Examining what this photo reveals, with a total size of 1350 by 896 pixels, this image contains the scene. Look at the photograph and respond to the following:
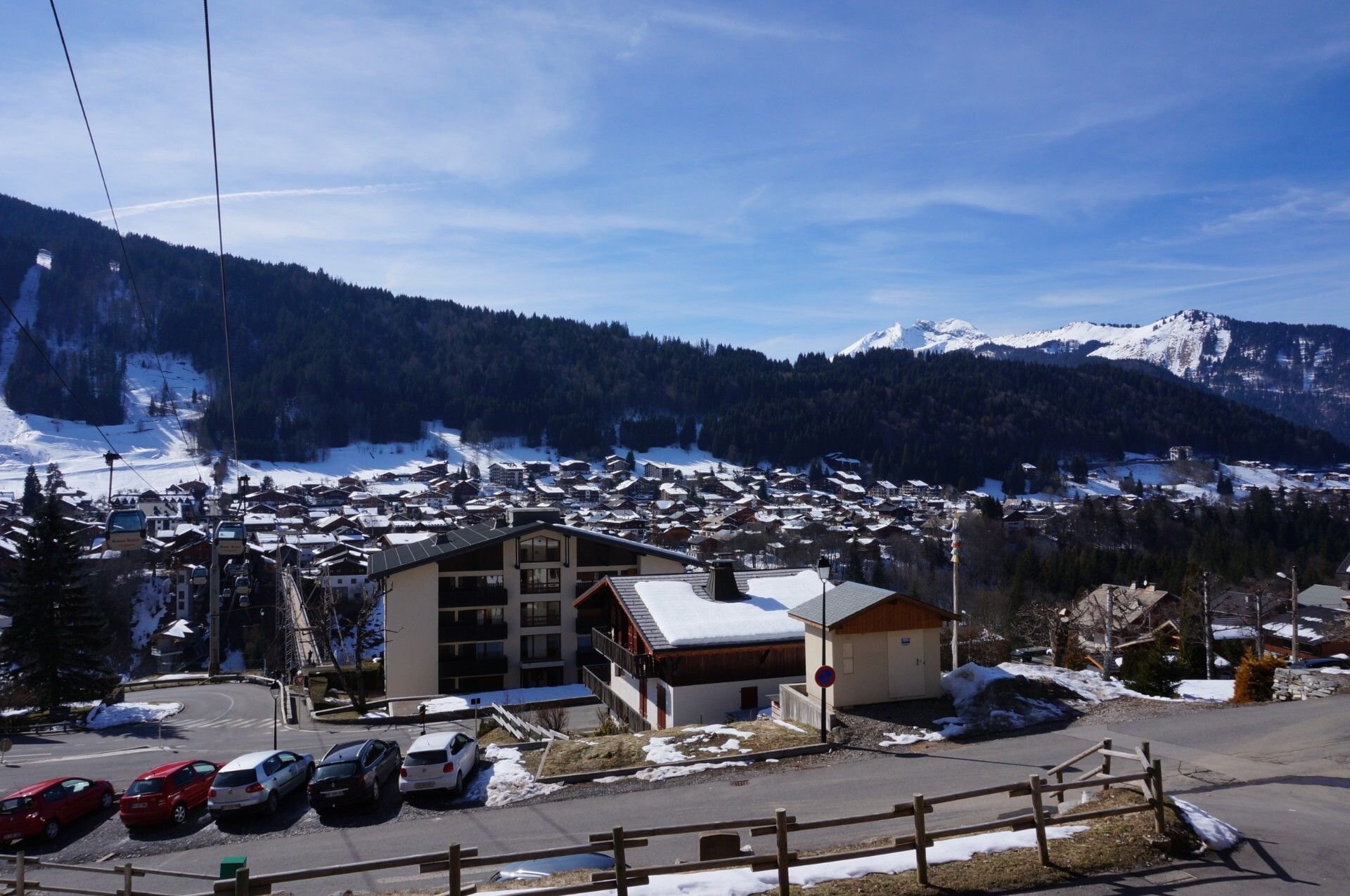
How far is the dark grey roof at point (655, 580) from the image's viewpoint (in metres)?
22.3

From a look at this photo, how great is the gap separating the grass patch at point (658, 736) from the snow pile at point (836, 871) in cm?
677

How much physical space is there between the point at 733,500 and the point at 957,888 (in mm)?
130426

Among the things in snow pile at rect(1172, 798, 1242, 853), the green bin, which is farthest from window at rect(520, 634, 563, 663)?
snow pile at rect(1172, 798, 1242, 853)

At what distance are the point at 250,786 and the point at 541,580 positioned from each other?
73.0ft

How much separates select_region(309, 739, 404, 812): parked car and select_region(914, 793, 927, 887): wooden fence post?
1006 cm

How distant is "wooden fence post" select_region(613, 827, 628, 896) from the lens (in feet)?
23.9

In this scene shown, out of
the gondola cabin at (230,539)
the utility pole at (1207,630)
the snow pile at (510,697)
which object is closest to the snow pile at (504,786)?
the snow pile at (510,697)

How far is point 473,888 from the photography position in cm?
827

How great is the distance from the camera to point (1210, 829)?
880cm

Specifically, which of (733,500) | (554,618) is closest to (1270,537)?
(733,500)

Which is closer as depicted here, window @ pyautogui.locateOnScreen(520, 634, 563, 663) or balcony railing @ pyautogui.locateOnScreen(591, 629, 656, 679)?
balcony railing @ pyautogui.locateOnScreen(591, 629, 656, 679)

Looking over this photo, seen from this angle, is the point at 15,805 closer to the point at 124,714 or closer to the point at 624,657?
the point at 624,657

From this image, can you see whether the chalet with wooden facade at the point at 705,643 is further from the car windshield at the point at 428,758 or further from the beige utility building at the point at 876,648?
the car windshield at the point at 428,758

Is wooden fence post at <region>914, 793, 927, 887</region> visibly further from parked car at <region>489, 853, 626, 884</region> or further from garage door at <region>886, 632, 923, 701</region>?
garage door at <region>886, 632, 923, 701</region>
